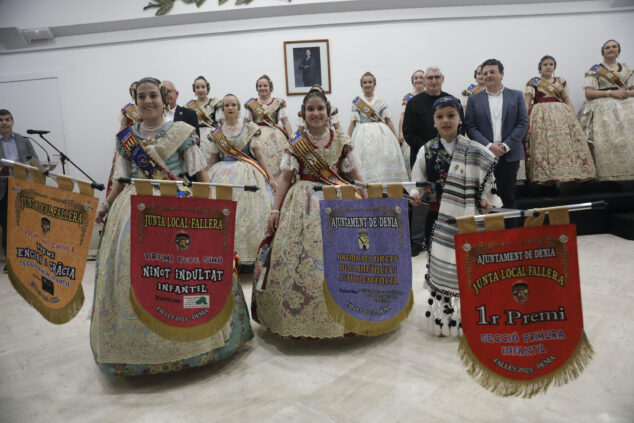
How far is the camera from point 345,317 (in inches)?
71.1

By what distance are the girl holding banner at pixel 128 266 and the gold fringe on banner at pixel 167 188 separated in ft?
1.71

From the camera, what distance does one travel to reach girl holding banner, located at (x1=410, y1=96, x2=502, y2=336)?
230cm

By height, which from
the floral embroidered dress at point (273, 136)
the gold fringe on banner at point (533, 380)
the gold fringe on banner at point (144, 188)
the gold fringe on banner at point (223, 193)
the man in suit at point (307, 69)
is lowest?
the gold fringe on banner at point (533, 380)

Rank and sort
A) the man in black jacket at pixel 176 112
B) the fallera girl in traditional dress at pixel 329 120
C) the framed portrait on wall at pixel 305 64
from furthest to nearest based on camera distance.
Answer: the framed portrait on wall at pixel 305 64 → the man in black jacket at pixel 176 112 → the fallera girl in traditional dress at pixel 329 120

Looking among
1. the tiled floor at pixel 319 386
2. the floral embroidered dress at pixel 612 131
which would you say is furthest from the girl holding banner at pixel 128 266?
the floral embroidered dress at pixel 612 131

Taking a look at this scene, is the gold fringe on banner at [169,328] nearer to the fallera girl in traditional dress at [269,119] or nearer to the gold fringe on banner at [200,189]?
the gold fringe on banner at [200,189]

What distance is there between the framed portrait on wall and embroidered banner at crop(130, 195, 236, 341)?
16.2 ft

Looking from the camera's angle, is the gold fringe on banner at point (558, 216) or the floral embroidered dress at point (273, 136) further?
the floral embroidered dress at point (273, 136)

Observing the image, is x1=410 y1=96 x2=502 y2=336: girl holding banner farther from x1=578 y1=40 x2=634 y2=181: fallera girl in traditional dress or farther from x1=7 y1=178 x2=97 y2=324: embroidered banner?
x1=578 y1=40 x2=634 y2=181: fallera girl in traditional dress

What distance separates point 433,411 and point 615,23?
22.7 feet

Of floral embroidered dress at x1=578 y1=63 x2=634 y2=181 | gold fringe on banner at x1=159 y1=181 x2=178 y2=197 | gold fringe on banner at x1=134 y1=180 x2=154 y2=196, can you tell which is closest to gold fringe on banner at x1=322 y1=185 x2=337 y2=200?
gold fringe on banner at x1=159 y1=181 x2=178 y2=197

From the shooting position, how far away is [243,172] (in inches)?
153

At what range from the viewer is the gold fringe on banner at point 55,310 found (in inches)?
68.9

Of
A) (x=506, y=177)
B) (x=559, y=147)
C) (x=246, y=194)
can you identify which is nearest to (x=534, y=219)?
(x=506, y=177)
